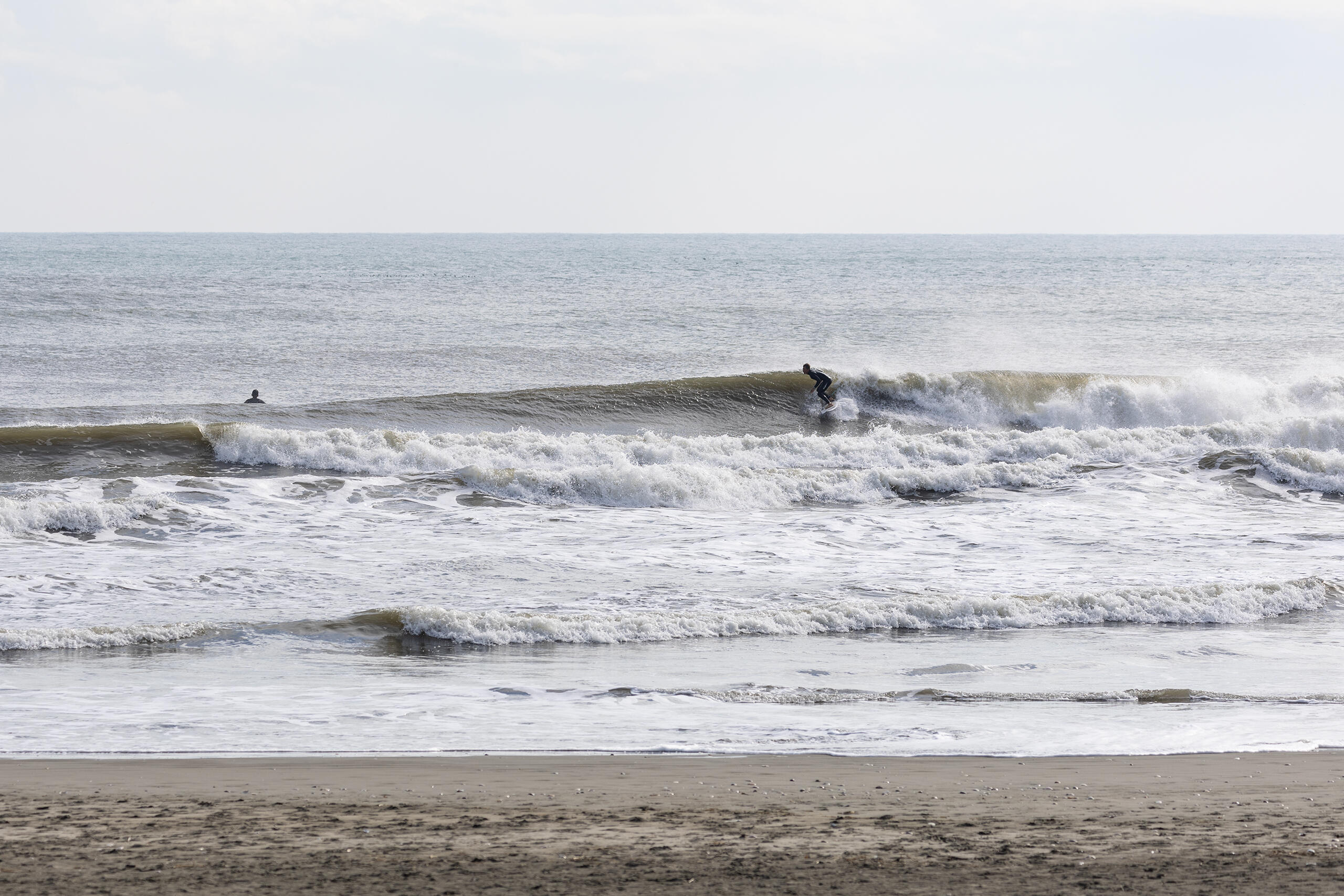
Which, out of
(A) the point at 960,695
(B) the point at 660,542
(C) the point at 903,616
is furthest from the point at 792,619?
(B) the point at 660,542

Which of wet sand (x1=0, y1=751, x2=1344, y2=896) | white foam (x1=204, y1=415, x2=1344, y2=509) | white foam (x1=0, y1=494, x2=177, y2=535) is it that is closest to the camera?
wet sand (x1=0, y1=751, x2=1344, y2=896)

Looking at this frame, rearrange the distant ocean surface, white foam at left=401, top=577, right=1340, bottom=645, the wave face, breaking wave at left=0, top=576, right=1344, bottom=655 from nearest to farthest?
the distant ocean surface, breaking wave at left=0, top=576, right=1344, bottom=655, white foam at left=401, top=577, right=1340, bottom=645, the wave face

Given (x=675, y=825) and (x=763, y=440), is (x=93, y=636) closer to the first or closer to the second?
(x=675, y=825)

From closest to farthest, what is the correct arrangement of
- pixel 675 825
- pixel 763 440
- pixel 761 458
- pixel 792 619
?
pixel 675 825 → pixel 792 619 → pixel 761 458 → pixel 763 440

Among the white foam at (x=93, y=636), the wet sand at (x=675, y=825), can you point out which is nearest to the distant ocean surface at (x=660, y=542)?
the white foam at (x=93, y=636)

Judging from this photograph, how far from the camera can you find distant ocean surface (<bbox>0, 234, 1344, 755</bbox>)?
751cm

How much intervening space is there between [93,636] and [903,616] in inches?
270

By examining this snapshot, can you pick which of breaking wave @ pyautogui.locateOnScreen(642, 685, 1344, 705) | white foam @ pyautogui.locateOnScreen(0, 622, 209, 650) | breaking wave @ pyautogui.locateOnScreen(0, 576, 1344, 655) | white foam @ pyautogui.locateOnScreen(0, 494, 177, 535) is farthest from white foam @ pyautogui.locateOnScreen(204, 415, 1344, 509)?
breaking wave @ pyautogui.locateOnScreen(642, 685, 1344, 705)

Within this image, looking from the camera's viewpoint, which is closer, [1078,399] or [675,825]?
[675,825]

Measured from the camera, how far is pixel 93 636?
891cm

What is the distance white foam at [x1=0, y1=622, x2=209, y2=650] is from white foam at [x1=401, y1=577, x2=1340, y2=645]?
185 centimetres

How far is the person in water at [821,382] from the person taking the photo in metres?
22.7

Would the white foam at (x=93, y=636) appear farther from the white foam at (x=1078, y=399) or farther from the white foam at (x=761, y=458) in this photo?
the white foam at (x=1078, y=399)

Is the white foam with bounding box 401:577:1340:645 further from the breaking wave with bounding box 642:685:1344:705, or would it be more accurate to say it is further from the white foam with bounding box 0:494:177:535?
the white foam with bounding box 0:494:177:535
